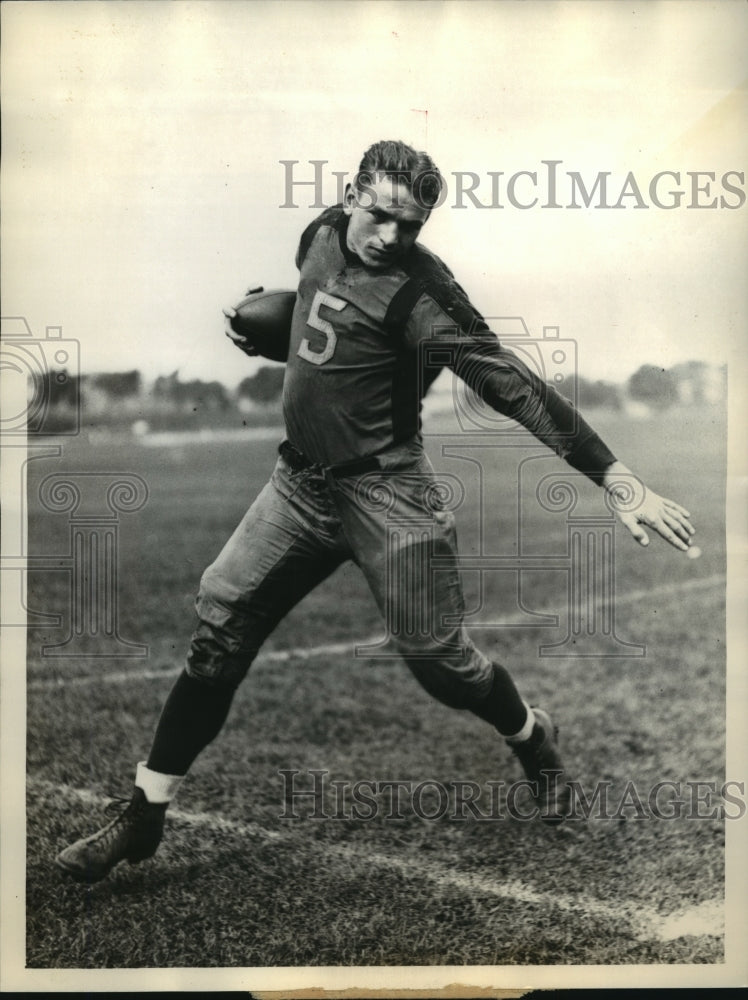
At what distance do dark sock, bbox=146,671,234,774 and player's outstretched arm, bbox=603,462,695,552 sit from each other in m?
1.10

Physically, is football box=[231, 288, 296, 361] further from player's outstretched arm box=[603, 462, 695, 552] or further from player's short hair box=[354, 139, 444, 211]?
player's outstretched arm box=[603, 462, 695, 552]

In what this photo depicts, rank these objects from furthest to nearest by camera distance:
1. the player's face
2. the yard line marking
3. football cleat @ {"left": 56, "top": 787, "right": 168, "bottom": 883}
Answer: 1. the yard line marking
2. football cleat @ {"left": 56, "top": 787, "right": 168, "bottom": 883}
3. the player's face

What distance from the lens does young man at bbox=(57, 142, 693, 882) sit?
2.82 meters

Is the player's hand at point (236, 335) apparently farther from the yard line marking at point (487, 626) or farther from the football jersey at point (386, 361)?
the yard line marking at point (487, 626)

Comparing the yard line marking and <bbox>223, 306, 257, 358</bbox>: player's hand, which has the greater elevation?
<bbox>223, 306, 257, 358</bbox>: player's hand

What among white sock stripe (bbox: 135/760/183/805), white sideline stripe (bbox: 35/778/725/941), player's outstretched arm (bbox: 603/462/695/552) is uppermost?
player's outstretched arm (bbox: 603/462/695/552)

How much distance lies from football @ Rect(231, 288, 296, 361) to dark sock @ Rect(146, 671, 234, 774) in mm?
866

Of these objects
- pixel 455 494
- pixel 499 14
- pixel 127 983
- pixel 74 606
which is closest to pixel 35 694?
pixel 74 606

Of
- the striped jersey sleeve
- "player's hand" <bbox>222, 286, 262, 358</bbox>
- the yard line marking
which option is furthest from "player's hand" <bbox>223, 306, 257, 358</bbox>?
the yard line marking

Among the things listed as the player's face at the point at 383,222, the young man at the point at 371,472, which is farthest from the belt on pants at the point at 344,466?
the player's face at the point at 383,222

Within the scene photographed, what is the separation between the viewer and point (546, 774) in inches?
119

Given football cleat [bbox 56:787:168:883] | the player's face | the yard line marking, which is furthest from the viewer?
the yard line marking

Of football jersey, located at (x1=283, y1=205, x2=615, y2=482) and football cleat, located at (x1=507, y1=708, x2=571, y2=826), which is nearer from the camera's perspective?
football jersey, located at (x1=283, y1=205, x2=615, y2=482)

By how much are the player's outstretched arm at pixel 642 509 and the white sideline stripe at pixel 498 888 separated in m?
0.97
